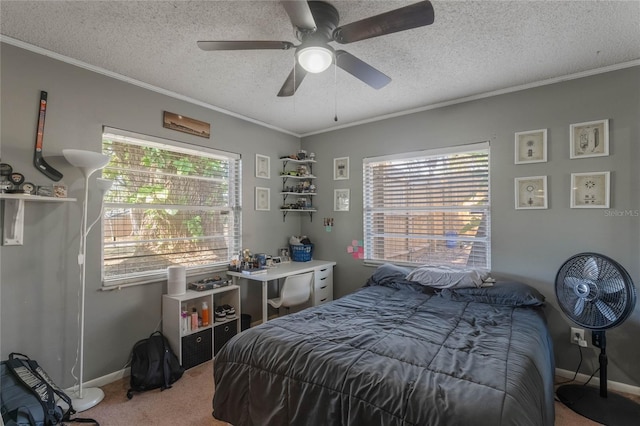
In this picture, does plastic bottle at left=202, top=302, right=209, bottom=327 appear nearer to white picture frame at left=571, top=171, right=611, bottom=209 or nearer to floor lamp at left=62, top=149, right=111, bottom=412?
floor lamp at left=62, top=149, right=111, bottom=412

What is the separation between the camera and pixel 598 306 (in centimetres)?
205

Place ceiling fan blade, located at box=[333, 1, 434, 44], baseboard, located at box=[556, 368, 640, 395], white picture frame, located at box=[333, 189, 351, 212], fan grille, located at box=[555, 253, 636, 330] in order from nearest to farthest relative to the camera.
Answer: ceiling fan blade, located at box=[333, 1, 434, 44] → fan grille, located at box=[555, 253, 636, 330] → baseboard, located at box=[556, 368, 640, 395] → white picture frame, located at box=[333, 189, 351, 212]

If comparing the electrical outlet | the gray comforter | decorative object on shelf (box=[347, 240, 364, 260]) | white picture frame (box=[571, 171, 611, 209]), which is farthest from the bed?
decorative object on shelf (box=[347, 240, 364, 260])

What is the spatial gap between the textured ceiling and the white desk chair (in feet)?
6.07

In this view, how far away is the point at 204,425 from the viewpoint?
201cm

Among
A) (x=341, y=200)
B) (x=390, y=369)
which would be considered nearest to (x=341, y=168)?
(x=341, y=200)

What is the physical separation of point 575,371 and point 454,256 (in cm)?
130

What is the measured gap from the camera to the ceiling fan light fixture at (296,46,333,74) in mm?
1690

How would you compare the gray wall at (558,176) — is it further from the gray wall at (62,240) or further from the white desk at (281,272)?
the gray wall at (62,240)

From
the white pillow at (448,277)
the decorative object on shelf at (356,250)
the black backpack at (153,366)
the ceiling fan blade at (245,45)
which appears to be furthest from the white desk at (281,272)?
the ceiling fan blade at (245,45)

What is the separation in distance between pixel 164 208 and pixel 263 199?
120cm

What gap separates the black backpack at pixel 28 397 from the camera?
1.69m

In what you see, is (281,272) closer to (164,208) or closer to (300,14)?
(164,208)

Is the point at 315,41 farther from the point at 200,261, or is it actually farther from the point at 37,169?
the point at 200,261
